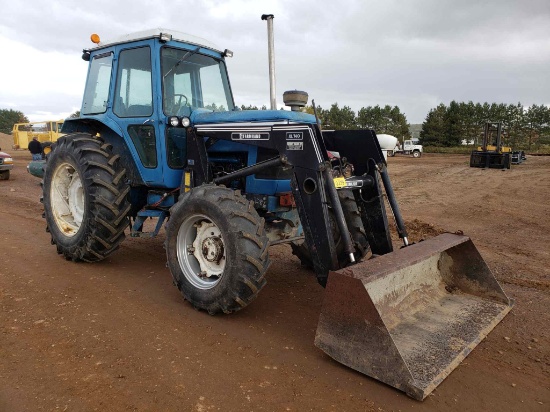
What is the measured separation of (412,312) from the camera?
353 centimetres

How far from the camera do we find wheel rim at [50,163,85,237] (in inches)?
219

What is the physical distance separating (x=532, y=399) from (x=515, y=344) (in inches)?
30.0

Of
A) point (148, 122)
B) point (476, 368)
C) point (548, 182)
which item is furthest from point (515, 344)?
point (548, 182)

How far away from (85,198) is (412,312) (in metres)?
3.73

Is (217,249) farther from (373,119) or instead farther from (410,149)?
(373,119)

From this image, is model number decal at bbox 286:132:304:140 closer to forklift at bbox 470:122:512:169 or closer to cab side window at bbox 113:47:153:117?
cab side window at bbox 113:47:153:117

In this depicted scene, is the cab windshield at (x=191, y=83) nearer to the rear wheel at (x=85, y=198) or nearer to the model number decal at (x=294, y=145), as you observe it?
the rear wheel at (x=85, y=198)

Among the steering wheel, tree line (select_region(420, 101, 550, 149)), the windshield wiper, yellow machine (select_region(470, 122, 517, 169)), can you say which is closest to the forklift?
yellow machine (select_region(470, 122, 517, 169))

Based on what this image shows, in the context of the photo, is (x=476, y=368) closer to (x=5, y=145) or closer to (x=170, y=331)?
(x=170, y=331)

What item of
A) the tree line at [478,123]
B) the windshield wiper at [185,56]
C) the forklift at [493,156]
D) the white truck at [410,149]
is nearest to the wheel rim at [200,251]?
the windshield wiper at [185,56]

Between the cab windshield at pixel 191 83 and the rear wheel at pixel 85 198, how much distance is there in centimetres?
101

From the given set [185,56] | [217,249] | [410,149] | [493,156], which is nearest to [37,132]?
[185,56]

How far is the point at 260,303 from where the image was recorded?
424 centimetres

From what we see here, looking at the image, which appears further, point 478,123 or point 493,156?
point 478,123
